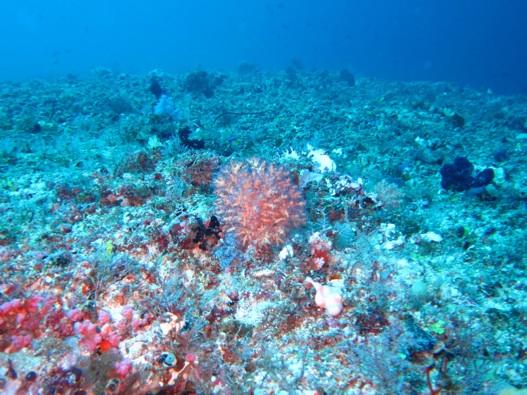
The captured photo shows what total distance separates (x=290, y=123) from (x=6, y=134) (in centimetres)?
921

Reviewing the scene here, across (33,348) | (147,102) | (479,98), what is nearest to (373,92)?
(479,98)

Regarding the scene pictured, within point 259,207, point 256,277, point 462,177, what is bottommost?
point 256,277

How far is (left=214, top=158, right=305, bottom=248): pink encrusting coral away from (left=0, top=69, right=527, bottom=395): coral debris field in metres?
0.02

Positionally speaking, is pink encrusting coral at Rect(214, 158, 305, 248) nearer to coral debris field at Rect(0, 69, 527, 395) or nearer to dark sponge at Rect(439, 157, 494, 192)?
coral debris field at Rect(0, 69, 527, 395)

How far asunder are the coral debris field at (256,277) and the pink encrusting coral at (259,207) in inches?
0.9

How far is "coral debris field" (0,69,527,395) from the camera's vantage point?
3139 mm

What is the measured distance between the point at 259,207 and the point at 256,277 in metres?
1.00

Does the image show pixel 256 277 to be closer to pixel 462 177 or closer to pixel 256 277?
pixel 256 277

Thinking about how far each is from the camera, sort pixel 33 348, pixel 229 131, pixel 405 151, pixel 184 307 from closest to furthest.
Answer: pixel 33 348, pixel 184 307, pixel 405 151, pixel 229 131

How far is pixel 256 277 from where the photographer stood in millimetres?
4227

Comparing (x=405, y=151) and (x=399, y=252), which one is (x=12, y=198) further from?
(x=405, y=151)

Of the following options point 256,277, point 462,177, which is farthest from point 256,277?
point 462,177

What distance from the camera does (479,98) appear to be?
16641 mm

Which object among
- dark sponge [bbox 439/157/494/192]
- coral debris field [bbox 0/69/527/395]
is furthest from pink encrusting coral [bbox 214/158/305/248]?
dark sponge [bbox 439/157/494/192]
